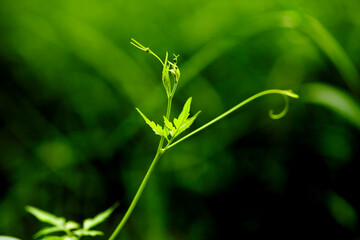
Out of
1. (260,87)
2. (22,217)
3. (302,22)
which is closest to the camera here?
(302,22)

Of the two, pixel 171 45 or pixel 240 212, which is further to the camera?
pixel 171 45

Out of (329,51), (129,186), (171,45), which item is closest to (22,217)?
(129,186)

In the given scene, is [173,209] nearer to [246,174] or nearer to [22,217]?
[246,174]

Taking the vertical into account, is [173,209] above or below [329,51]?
below

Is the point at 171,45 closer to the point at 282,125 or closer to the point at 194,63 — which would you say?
the point at 194,63

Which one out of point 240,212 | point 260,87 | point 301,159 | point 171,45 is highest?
point 171,45

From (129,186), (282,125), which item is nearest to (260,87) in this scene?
(282,125)

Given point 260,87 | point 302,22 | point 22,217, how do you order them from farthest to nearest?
point 260,87 < point 22,217 < point 302,22
